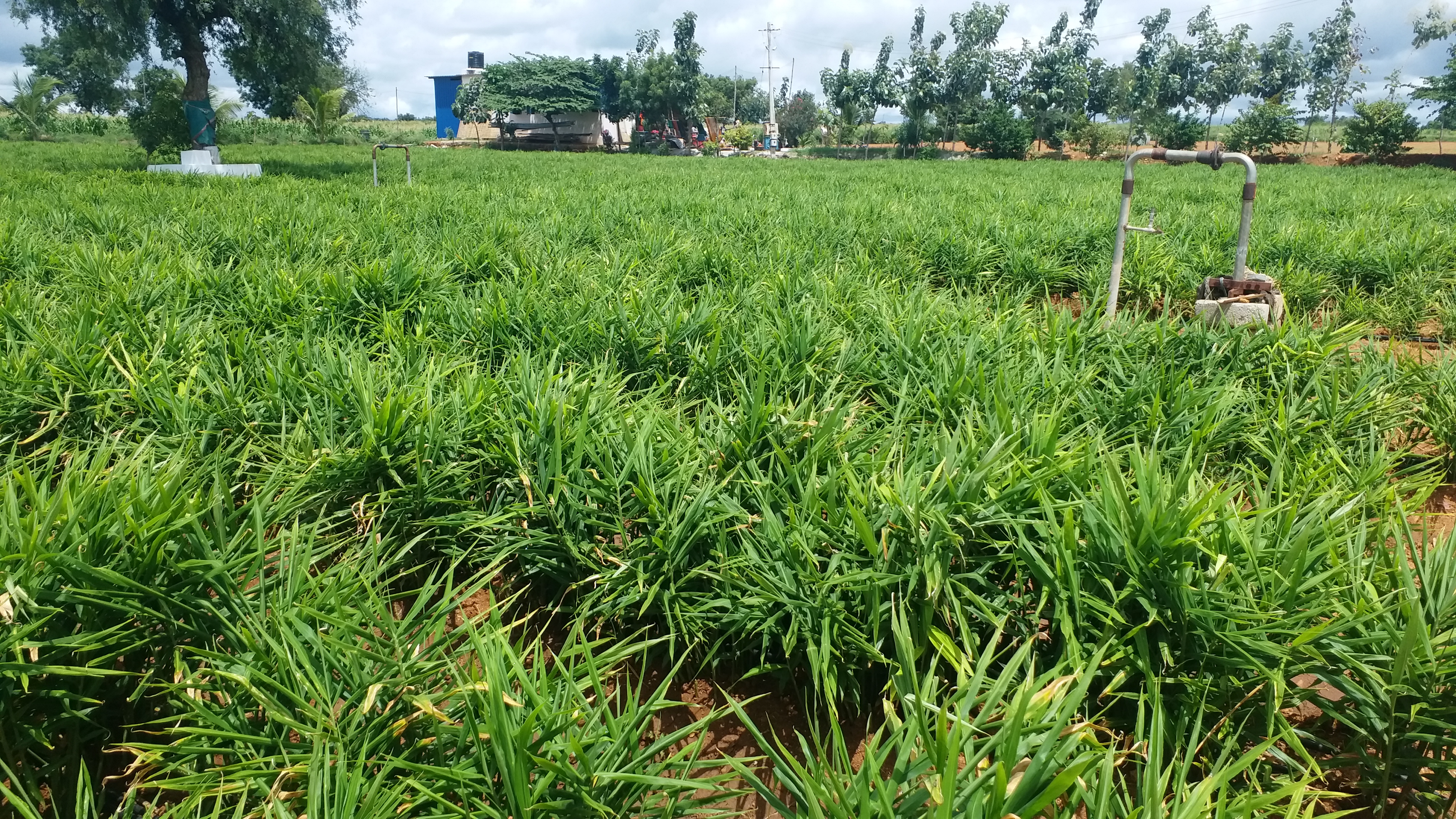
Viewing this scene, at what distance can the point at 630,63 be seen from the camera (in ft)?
173

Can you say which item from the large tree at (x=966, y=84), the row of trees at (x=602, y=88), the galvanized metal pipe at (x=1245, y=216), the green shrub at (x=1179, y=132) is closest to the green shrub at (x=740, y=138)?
the row of trees at (x=602, y=88)

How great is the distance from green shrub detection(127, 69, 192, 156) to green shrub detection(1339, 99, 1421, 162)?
1425 inches

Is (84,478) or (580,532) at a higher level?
(84,478)

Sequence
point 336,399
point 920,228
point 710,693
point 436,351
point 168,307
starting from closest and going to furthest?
point 710,693 → point 336,399 → point 436,351 → point 168,307 → point 920,228

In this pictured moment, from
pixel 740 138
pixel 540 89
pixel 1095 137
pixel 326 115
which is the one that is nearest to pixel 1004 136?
pixel 1095 137

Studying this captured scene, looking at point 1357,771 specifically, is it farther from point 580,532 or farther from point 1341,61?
point 1341,61

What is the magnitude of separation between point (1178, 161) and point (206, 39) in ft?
54.8

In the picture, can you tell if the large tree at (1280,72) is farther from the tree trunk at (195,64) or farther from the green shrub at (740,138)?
the tree trunk at (195,64)

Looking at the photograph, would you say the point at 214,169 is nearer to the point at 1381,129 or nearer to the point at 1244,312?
the point at 1244,312

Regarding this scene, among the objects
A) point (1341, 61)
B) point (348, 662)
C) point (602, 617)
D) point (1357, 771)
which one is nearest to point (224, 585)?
point (348, 662)

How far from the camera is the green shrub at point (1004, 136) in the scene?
4038 centimetres

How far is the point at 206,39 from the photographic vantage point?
47.8 feet

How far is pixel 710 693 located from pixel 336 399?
1525mm

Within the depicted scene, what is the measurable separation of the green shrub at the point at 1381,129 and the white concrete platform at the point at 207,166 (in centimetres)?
3517
